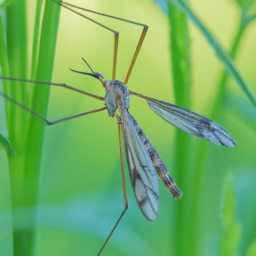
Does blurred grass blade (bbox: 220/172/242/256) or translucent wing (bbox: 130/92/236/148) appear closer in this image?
blurred grass blade (bbox: 220/172/242/256)

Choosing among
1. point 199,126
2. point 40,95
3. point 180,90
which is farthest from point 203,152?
point 40,95

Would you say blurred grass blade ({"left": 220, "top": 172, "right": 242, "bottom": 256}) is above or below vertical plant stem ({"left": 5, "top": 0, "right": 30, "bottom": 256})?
below

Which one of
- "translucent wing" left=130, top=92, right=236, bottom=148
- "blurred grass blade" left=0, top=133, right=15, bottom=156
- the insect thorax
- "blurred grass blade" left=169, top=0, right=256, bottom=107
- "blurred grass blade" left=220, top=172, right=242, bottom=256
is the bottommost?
"blurred grass blade" left=220, top=172, right=242, bottom=256

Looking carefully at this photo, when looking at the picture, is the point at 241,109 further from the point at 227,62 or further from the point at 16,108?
the point at 16,108

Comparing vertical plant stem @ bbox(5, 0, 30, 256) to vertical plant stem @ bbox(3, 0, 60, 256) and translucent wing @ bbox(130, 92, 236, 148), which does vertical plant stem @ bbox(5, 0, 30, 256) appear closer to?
vertical plant stem @ bbox(3, 0, 60, 256)

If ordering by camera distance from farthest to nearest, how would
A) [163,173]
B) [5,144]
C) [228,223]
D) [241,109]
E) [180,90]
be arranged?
1. [241,109]
2. [163,173]
3. [180,90]
4. [228,223]
5. [5,144]

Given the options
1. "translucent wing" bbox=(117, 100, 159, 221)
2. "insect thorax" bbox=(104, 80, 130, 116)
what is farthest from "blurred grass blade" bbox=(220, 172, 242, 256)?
"insect thorax" bbox=(104, 80, 130, 116)

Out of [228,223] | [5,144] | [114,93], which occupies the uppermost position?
[114,93]

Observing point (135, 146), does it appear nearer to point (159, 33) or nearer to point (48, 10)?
point (48, 10)

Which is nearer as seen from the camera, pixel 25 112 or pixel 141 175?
pixel 25 112
